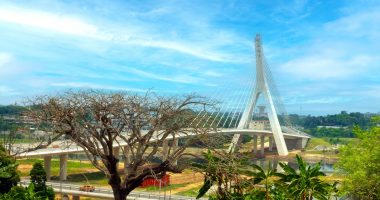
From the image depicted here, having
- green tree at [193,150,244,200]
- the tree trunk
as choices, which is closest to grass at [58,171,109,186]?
the tree trunk

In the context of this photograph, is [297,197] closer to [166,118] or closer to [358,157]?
[166,118]

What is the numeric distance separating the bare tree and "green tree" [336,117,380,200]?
8.64m

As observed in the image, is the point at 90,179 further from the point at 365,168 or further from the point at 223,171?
the point at 223,171

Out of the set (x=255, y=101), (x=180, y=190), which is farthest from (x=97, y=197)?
(x=255, y=101)

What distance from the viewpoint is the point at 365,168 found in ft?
68.6

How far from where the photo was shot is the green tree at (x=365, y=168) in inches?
794

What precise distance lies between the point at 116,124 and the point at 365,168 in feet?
39.3

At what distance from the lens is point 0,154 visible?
2097cm

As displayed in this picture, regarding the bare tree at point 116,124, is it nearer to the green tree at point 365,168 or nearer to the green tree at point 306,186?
the green tree at point 306,186

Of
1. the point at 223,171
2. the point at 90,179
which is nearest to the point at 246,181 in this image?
the point at 223,171

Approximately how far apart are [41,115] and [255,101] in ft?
198

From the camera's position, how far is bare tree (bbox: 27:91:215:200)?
49.7ft

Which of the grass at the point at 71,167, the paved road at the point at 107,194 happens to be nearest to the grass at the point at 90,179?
the grass at the point at 71,167

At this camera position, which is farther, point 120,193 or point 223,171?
point 120,193
